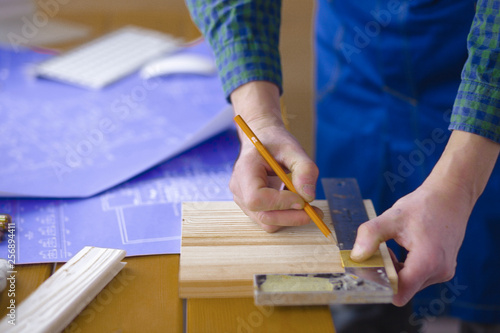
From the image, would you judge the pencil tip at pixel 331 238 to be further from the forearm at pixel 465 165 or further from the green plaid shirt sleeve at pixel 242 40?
the green plaid shirt sleeve at pixel 242 40

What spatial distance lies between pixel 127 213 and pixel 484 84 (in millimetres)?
679

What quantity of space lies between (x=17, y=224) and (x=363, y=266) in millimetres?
608

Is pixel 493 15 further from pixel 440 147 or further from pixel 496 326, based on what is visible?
pixel 496 326

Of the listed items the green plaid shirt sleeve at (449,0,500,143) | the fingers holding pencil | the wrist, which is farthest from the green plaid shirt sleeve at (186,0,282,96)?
the green plaid shirt sleeve at (449,0,500,143)

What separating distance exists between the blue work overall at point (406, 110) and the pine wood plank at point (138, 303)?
27.5 inches

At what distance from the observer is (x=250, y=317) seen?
2.25ft

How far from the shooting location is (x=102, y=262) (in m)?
0.75

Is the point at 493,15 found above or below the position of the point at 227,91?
above

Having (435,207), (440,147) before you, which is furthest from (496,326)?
(435,207)

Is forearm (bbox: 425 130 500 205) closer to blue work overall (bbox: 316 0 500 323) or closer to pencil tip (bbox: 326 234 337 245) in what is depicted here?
pencil tip (bbox: 326 234 337 245)

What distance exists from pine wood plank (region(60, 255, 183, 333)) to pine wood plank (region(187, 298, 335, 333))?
0.09 feet

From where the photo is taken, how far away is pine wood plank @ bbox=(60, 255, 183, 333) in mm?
671

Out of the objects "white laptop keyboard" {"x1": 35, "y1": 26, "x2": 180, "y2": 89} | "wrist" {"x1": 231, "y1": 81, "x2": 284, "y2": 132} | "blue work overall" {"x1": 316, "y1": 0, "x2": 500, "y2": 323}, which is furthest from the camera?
"white laptop keyboard" {"x1": 35, "y1": 26, "x2": 180, "y2": 89}

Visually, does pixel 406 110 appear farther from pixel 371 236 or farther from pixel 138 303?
pixel 138 303
